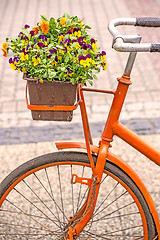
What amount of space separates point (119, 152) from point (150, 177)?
50cm

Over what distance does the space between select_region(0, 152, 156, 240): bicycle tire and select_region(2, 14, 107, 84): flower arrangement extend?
1.80ft

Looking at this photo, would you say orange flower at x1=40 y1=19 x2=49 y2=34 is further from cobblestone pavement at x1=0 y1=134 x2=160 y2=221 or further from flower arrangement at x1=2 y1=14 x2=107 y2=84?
cobblestone pavement at x1=0 y1=134 x2=160 y2=221

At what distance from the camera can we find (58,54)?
Answer: 74.4 inches

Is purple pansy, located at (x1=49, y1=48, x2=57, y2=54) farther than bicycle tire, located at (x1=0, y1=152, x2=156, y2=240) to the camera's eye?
No

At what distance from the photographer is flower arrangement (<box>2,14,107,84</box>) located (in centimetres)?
186

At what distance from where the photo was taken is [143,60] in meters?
6.14

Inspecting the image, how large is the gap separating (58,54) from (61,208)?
68.5 inches

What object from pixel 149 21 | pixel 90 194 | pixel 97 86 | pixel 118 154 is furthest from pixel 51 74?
pixel 97 86

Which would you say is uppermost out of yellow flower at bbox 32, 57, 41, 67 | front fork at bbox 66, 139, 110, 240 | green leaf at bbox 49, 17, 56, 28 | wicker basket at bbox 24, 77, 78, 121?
green leaf at bbox 49, 17, 56, 28

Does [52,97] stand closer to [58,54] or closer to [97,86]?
[58,54]

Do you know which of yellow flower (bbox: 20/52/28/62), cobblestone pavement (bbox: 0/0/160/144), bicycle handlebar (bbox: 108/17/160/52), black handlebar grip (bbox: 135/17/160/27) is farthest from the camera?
cobblestone pavement (bbox: 0/0/160/144)

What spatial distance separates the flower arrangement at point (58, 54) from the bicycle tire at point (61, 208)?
547 mm

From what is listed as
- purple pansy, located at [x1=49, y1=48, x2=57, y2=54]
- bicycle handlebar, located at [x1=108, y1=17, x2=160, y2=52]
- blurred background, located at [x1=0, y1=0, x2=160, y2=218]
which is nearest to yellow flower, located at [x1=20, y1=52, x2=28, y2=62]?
purple pansy, located at [x1=49, y1=48, x2=57, y2=54]

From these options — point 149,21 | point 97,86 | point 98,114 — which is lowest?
point 149,21
